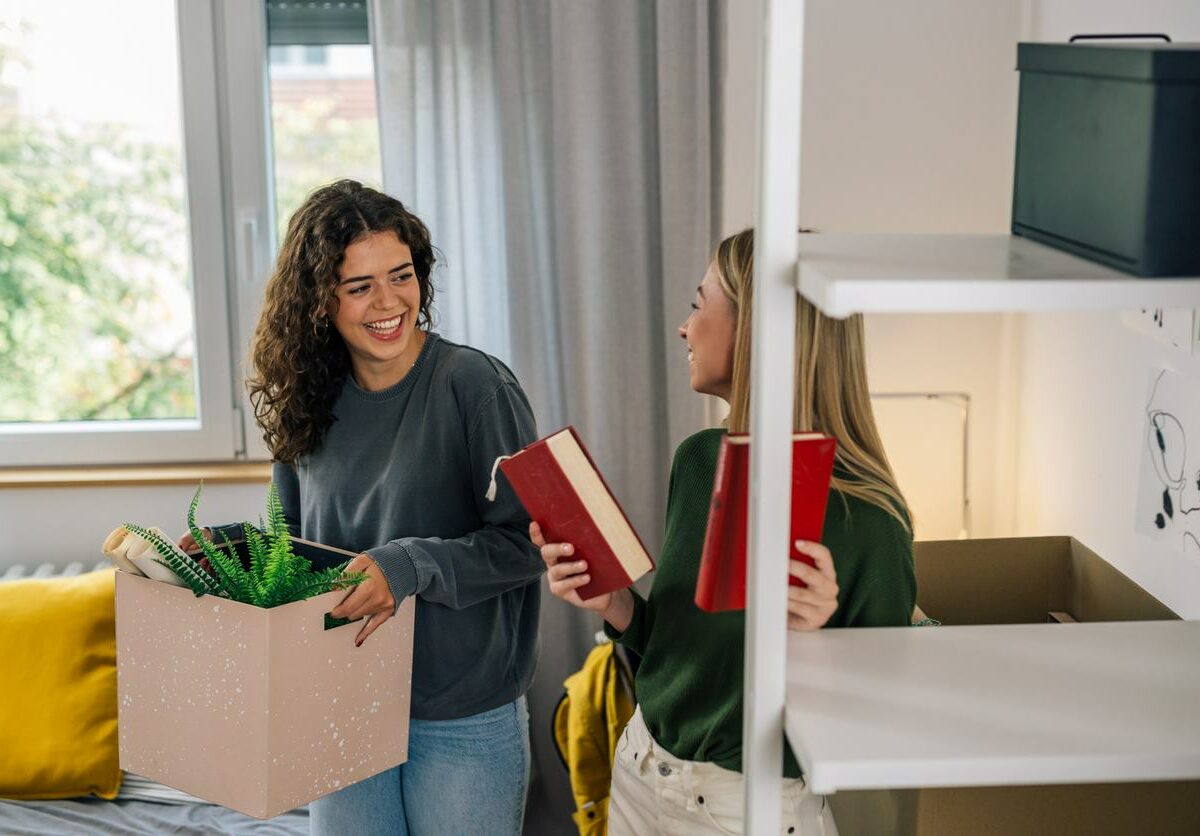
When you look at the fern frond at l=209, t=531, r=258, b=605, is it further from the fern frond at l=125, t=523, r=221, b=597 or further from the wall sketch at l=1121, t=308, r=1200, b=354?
the wall sketch at l=1121, t=308, r=1200, b=354

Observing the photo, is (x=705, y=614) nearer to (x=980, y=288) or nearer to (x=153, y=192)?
(x=980, y=288)

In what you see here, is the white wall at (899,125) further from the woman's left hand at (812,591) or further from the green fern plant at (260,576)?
the woman's left hand at (812,591)

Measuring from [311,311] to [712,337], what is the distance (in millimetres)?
604

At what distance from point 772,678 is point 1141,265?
381 mm

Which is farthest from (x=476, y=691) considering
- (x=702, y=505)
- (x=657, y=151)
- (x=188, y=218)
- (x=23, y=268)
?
(x=23, y=268)

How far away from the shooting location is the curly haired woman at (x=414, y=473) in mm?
1694

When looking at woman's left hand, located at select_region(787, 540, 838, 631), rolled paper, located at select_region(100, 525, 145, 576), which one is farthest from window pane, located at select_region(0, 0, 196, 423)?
woman's left hand, located at select_region(787, 540, 838, 631)

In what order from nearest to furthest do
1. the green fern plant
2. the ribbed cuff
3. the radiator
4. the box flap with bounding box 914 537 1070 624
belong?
the green fern plant < the ribbed cuff < the box flap with bounding box 914 537 1070 624 < the radiator

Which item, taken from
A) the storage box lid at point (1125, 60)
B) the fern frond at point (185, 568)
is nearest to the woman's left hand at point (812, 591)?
the storage box lid at point (1125, 60)

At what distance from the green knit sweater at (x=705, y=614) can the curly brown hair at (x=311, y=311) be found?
0.57 meters

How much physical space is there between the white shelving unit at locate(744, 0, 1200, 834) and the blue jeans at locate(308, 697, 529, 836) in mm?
787

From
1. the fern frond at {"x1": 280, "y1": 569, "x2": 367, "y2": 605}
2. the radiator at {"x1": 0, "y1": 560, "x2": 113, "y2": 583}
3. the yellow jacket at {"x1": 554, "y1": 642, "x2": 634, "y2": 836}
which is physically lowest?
the yellow jacket at {"x1": 554, "y1": 642, "x2": 634, "y2": 836}

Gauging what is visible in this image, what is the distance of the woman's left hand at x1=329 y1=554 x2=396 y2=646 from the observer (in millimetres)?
1524

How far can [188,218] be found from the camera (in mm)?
2758
